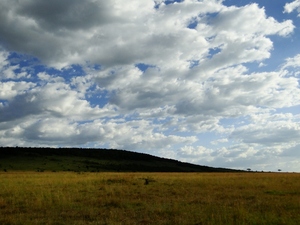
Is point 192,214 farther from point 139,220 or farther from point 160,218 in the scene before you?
point 139,220

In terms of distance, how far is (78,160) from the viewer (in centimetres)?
9662

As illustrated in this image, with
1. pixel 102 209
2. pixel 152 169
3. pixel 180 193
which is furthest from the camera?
pixel 152 169

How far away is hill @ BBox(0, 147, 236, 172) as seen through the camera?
79125 millimetres

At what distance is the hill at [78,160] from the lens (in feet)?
260

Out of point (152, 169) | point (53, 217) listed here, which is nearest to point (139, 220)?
point (53, 217)

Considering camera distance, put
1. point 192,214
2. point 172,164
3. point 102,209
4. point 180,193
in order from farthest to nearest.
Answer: point 172,164, point 180,193, point 102,209, point 192,214

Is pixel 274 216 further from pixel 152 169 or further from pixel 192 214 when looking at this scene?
pixel 152 169

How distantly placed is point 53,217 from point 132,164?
95428 millimetres

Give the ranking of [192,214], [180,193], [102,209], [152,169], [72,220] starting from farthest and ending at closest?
1. [152,169]
2. [180,193]
3. [102,209]
4. [192,214]
5. [72,220]

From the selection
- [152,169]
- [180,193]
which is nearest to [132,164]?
[152,169]

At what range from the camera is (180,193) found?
923 inches

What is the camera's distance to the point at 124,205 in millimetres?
17562

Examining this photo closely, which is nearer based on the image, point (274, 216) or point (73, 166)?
point (274, 216)

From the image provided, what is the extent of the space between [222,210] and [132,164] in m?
94.9
